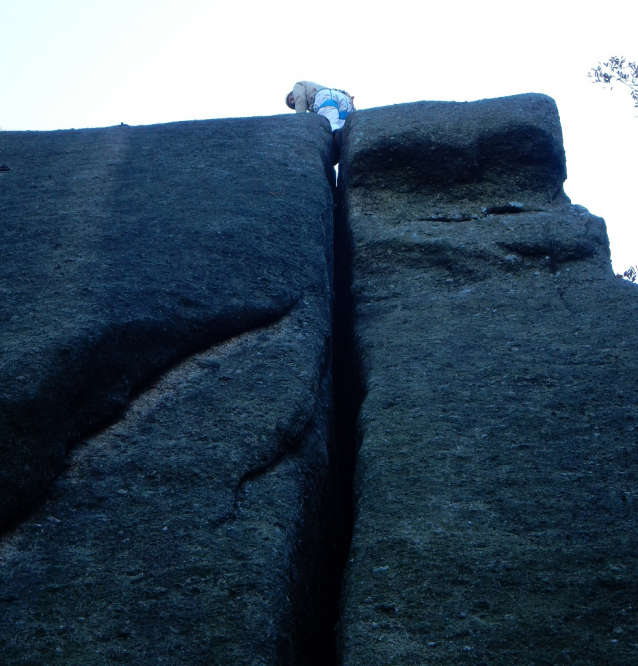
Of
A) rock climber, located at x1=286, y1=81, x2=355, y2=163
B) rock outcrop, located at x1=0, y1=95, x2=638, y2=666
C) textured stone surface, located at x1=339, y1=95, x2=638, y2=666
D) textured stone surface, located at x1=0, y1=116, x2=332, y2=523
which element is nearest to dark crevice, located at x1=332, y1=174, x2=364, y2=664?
rock outcrop, located at x1=0, y1=95, x2=638, y2=666

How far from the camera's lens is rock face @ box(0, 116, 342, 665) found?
268cm

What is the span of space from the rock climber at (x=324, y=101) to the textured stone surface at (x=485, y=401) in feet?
4.67

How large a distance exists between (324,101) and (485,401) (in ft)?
14.4

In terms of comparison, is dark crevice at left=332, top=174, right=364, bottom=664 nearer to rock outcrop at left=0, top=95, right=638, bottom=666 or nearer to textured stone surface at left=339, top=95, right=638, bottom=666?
→ rock outcrop at left=0, top=95, right=638, bottom=666

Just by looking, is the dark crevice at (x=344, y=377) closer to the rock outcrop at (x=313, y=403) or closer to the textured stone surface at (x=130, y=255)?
Result: the rock outcrop at (x=313, y=403)

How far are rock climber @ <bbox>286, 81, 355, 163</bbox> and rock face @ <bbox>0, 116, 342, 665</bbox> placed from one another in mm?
2027

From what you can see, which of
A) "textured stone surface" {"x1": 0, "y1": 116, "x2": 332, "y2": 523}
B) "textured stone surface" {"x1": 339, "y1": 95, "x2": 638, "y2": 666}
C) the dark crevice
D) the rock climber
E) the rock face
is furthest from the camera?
the rock climber

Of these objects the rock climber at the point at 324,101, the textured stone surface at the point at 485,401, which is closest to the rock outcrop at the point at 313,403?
the textured stone surface at the point at 485,401

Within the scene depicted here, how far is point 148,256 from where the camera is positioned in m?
4.12

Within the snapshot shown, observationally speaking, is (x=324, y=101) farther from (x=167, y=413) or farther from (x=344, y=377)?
(x=167, y=413)

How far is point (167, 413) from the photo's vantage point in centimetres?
343

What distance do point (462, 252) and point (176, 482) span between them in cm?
229

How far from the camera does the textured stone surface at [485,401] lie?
253 cm

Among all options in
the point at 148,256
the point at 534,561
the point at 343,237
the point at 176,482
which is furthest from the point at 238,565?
the point at 343,237
